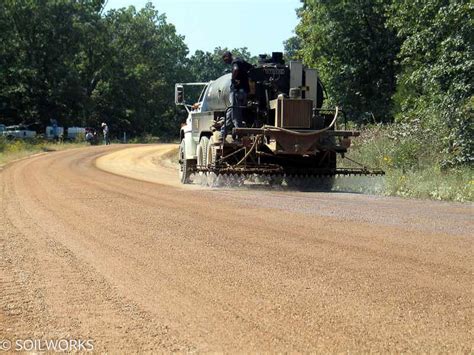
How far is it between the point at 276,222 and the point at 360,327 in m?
4.64

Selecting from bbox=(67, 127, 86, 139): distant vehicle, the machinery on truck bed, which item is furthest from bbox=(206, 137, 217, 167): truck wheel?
bbox=(67, 127, 86, 139): distant vehicle

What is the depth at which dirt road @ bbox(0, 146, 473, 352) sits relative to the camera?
4211mm

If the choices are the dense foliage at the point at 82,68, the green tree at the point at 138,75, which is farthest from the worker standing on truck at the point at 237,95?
the green tree at the point at 138,75

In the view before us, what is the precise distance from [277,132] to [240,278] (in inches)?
350

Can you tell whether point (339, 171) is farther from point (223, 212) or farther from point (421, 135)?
point (223, 212)

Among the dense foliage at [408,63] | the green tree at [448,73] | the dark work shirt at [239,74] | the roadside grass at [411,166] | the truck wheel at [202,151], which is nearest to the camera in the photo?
the roadside grass at [411,166]

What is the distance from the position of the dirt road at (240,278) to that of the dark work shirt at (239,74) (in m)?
5.51

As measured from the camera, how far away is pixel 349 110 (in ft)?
111

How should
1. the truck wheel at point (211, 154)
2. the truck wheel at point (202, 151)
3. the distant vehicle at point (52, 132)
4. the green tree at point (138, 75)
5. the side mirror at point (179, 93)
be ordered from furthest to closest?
the green tree at point (138, 75) → the distant vehicle at point (52, 132) → the side mirror at point (179, 93) → the truck wheel at point (202, 151) → the truck wheel at point (211, 154)

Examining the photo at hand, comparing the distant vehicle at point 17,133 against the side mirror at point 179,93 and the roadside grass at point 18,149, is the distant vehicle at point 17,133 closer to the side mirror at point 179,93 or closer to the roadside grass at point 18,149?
the roadside grass at point 18,149

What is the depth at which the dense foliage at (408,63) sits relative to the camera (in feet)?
53.6

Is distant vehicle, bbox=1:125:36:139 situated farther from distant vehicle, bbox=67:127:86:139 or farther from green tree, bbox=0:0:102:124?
green tree, bbox=0:0:102:124

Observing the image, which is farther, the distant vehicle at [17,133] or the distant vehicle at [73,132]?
the distant vehicle at [73,132]

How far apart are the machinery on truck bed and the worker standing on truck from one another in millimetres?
221
